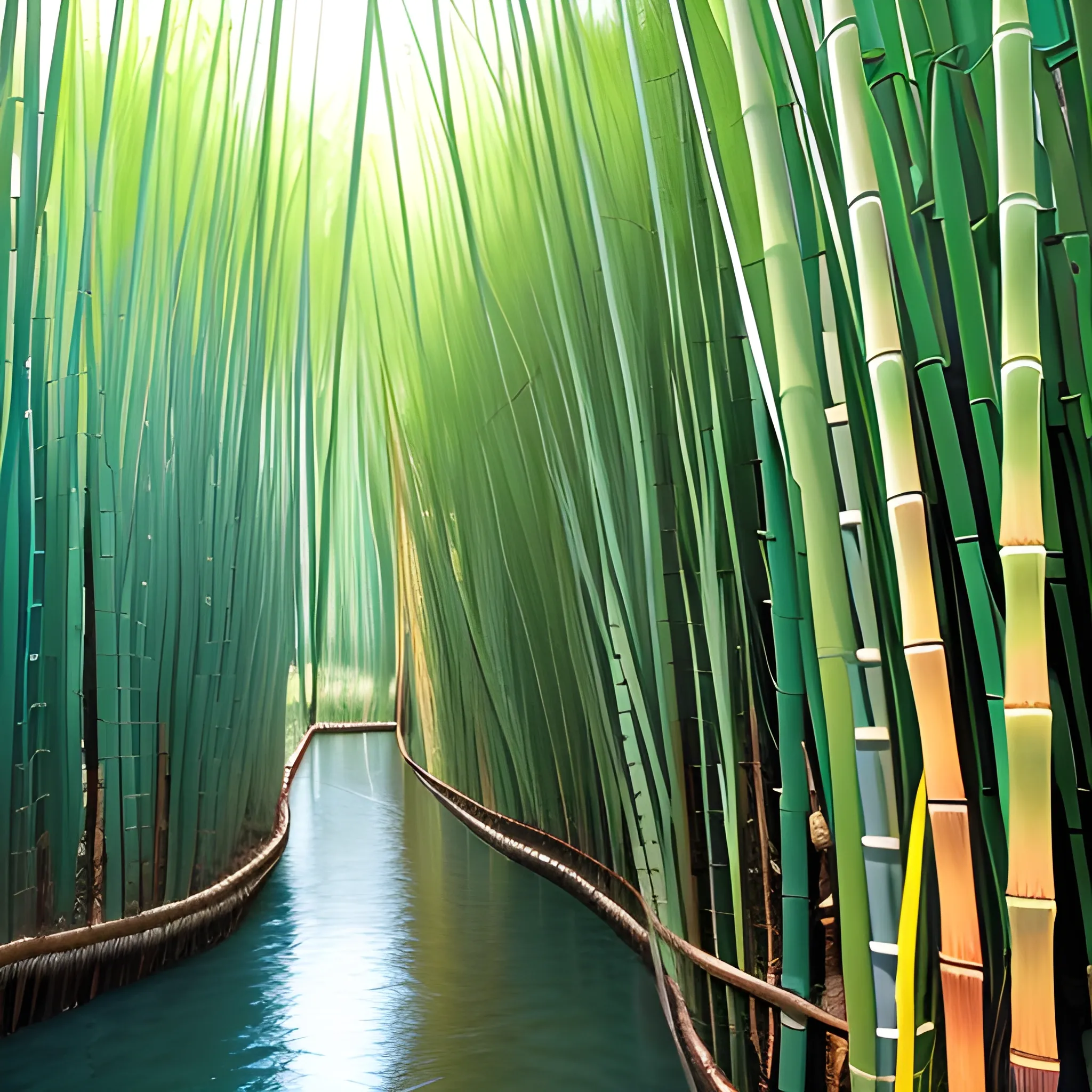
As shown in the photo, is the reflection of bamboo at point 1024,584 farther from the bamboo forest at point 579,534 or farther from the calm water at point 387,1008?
the calm water at point 387,1008

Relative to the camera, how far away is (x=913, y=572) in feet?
1.49

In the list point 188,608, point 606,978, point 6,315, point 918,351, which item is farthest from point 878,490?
point 188,608

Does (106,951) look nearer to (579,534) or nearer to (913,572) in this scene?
(579,534)

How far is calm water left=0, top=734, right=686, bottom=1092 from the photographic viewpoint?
2.66ft

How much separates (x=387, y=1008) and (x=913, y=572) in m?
0.76

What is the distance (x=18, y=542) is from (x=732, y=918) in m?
0.82

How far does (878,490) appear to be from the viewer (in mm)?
519

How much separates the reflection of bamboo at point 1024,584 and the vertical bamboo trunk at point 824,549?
3.7 inches

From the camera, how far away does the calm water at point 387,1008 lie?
2.66 feet

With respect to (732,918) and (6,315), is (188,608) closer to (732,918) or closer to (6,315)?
(6,315)

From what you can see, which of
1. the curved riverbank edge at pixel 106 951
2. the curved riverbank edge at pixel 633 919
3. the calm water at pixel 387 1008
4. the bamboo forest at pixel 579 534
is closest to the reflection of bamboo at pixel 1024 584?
the bamboo forest at pixel 579 534

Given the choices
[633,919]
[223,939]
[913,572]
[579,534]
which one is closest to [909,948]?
[913,572]

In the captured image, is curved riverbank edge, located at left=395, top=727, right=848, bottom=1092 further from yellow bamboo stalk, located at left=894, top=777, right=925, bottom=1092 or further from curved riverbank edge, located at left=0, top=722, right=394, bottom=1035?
curved riverbank edge, located at left=0, top=722, right=394, bottom=1035

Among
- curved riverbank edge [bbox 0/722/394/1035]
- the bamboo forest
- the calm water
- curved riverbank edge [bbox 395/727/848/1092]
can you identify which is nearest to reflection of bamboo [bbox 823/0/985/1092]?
the bamboo forest
